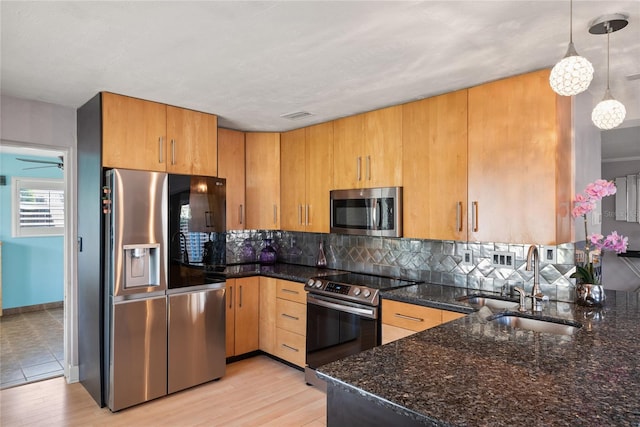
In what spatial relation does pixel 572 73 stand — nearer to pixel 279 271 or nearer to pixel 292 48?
pixel 292 48

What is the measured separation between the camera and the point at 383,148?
10.9 ft

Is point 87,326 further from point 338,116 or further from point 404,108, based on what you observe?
point 404,108

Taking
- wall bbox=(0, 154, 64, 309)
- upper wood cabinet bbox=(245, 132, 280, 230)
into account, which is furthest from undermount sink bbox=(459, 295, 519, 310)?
wall bbox=(0, 154, 64, 309)

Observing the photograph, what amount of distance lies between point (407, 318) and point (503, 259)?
845 millimetres

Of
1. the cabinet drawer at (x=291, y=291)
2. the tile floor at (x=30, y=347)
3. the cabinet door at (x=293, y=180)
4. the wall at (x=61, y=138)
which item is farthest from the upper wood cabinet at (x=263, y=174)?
the tile floor at (x=30, y=347)

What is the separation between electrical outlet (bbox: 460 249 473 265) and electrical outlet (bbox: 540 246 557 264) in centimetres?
50

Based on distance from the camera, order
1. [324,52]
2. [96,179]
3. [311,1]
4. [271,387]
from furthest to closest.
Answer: [271,387], [96,179], [324,52], [311,1]

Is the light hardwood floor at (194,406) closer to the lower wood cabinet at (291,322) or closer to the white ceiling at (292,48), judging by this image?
the lower wood cabinet at (291,322)

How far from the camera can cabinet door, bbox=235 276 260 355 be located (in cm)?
385

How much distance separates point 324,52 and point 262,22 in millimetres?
460

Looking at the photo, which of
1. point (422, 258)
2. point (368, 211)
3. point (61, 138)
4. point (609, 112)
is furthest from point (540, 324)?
point (61, 138)

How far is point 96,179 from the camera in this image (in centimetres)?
Result: 302

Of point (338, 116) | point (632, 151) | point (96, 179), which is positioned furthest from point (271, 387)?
point (632, 151)

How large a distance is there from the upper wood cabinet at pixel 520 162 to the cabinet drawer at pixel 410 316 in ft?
1.99
